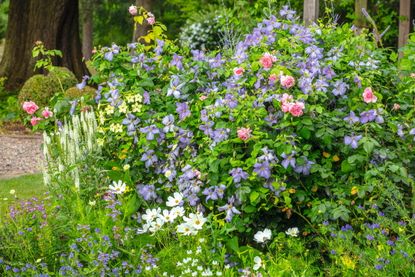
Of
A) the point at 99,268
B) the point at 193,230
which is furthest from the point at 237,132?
the point at 99,268

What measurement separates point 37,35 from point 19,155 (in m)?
5.17

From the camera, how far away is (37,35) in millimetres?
14484

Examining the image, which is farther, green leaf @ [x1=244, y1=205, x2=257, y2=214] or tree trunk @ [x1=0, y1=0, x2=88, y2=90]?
tree trunk @ [x1=0, y1=0, x2=88, y2=90]

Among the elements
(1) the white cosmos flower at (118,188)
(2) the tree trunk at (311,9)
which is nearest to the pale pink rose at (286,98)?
(1) the white cosmos flower at (118,188)

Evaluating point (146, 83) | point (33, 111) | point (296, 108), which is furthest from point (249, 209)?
point (33, 111)

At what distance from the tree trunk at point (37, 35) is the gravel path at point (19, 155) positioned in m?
3.25

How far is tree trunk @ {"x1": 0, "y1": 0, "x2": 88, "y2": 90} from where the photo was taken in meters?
14.4

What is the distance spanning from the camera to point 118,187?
448cm

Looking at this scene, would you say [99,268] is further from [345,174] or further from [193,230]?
[345,174]

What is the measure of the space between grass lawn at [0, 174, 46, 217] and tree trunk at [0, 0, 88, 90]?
21.3ft

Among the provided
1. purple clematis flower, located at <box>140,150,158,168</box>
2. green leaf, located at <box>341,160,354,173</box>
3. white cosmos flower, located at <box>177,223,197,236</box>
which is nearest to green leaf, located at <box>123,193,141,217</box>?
purple clematis flower, located at <box>140,150,158,168</box>

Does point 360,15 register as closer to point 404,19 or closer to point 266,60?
point 404,19

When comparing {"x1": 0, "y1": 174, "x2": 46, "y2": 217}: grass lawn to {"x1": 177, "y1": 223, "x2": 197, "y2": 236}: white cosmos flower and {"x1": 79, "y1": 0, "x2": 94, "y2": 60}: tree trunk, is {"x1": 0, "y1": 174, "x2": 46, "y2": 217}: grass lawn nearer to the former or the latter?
{"x1": 177, "y1": 223, "x2": 197, "y2": 236}: white cosmos flower

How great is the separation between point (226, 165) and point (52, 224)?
1074 millimetres
